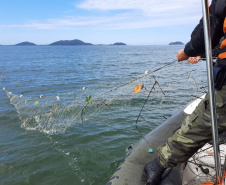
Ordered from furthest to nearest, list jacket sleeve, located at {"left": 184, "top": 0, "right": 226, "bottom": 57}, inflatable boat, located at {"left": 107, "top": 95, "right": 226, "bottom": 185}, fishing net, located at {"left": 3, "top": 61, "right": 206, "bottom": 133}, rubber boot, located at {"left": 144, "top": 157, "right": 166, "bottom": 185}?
fishing net, located at {"left": 3, "top": 61, "right": 206, "bottom": 133} < inflatable boat, located at {"left": 107, "top": 95, "right": 226, "bottom": 185} < rubber boot, located at {"left": 144, "top": 157, "right": 166, "bottom": 185} < jacket sleeve, located at {"left": 184, "top": 0, "right": 226, "bottom": 57}

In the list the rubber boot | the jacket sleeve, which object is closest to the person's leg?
the rubber boot

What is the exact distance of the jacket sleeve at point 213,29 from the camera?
6.85 feet

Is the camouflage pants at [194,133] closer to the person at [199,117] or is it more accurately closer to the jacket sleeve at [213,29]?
the person at [199,117]

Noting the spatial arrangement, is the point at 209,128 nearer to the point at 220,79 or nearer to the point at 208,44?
the point at 220,79

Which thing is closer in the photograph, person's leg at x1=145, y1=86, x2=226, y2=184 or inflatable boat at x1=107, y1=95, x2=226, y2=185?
person's leg at x1=145, y1=86, x2=226, y2=184

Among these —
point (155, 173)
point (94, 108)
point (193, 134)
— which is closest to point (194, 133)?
point (193, 134)

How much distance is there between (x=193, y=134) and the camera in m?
2.41

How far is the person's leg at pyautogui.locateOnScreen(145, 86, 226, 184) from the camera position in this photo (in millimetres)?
2165

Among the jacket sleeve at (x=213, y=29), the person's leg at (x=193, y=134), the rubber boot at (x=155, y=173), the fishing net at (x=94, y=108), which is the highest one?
the jacket sleeve at (x=213, y=29)

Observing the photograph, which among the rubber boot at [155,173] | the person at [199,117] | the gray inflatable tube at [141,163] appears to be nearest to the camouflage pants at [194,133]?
the person at [199,117]

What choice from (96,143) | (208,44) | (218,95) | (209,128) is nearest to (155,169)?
(209,128)

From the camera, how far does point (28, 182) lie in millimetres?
4980

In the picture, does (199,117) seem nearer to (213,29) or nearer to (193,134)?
(193,134)

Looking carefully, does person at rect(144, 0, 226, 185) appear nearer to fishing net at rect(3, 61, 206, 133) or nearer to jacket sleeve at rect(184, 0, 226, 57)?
jacket sleeve at rect(184, 0, 226, 57)
